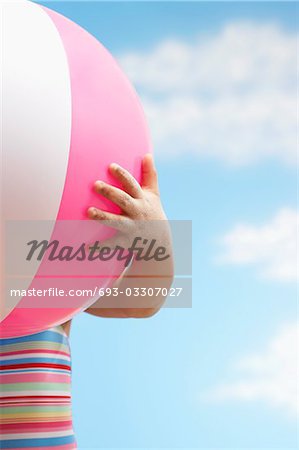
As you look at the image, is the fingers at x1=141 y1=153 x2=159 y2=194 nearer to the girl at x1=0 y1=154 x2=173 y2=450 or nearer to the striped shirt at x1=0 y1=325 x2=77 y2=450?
the girl at x1=0 y1=154 x2=173 y2=450

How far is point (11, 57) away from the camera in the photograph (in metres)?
0.98

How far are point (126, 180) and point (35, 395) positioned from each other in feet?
1.51

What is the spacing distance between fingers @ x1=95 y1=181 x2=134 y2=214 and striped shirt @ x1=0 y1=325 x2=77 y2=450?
363 mm

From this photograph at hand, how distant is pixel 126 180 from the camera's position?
1.05 m

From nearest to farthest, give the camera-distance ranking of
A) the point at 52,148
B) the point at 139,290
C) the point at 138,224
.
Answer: the point at 52,148
the point at 138,224
the point at 139,290

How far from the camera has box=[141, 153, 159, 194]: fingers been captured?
3.64ft

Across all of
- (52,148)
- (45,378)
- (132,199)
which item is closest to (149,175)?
(132,199)

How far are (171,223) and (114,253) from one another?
22cm

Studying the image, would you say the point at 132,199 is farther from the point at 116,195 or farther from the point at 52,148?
the point at 52,148

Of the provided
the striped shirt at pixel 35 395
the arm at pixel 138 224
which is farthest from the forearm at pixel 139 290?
the striped shirt at pixel 35 395

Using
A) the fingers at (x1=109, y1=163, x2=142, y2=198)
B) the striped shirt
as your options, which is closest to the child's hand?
the fingers at (x1=109, y1=163, x2=142, y2=198)

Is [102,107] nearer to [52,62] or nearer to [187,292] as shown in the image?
[52,62]

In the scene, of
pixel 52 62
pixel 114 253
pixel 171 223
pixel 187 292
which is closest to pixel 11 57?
pixel 52 62

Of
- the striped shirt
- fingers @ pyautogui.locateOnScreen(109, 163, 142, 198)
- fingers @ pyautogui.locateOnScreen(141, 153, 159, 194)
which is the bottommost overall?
the striped shirt
